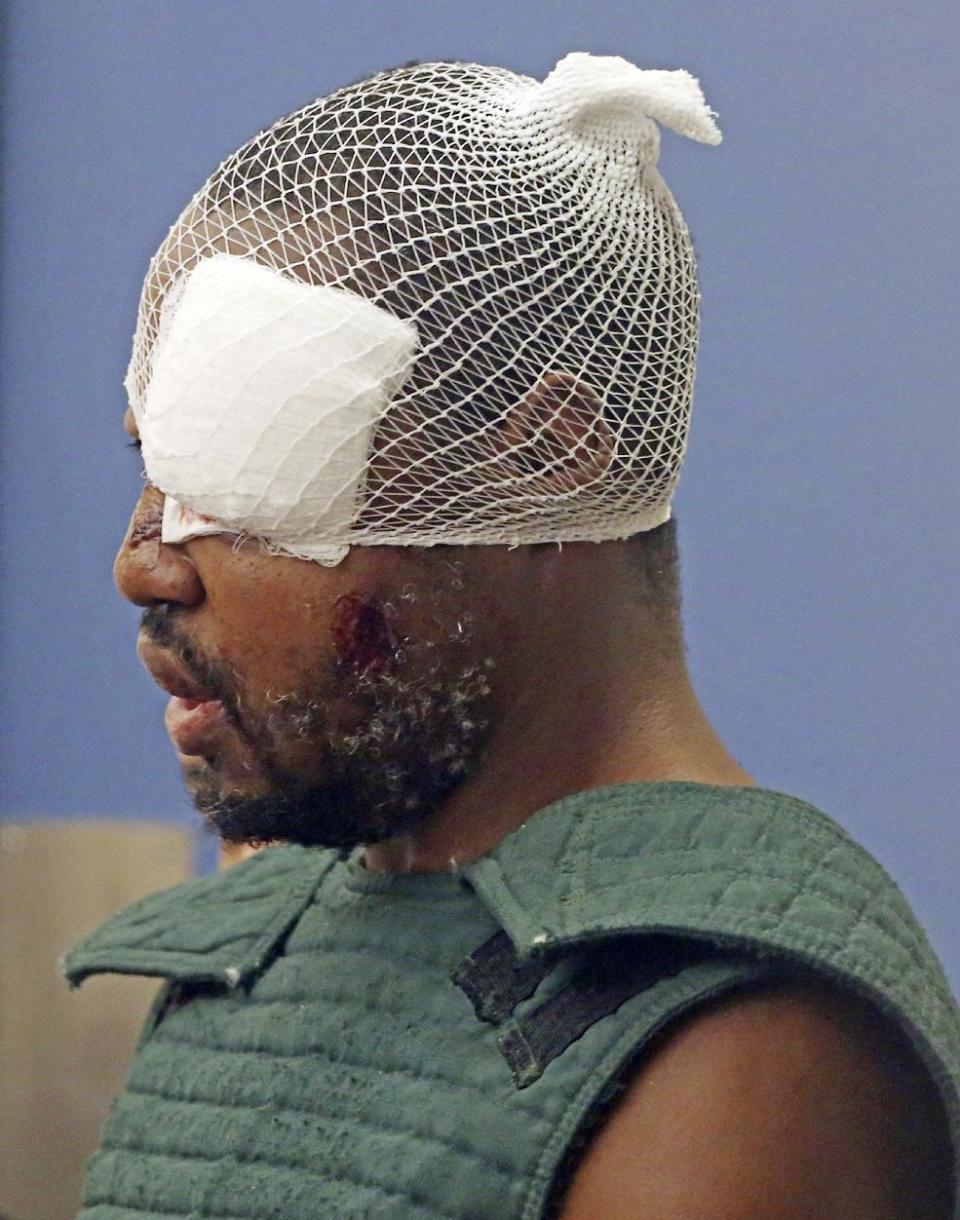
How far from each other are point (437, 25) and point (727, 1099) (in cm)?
122

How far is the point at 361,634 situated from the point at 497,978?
176 mm

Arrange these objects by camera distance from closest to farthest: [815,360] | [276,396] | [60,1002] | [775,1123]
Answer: [775,1123], [276,396], [815,360], [60,1002]

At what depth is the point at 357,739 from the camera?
857 millimetres

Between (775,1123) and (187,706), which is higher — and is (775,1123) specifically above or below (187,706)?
below

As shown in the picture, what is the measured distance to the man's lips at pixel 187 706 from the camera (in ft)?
2.90

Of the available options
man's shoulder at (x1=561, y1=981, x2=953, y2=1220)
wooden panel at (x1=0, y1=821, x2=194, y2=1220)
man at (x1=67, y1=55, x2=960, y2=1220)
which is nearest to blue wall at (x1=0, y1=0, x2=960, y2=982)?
man at (x1=67, y1=55, x2=960, y2=1220)

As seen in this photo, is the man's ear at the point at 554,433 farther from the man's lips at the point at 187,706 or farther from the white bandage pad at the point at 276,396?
the man's lips at the point at 187,706

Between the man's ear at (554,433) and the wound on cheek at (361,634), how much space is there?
96 mm

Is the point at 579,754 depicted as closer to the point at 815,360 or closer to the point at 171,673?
the point at 171,673

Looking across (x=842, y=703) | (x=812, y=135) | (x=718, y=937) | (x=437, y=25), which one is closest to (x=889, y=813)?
(x=842, y=703)

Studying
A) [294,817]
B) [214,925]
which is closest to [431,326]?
[294,817]

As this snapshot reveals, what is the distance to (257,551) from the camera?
0.85 m

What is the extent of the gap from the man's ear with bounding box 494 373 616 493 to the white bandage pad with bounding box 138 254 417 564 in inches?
2.4

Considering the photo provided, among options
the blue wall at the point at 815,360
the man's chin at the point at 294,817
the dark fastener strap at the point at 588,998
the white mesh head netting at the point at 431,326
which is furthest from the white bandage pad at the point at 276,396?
the blue wall at the point at 815,360
